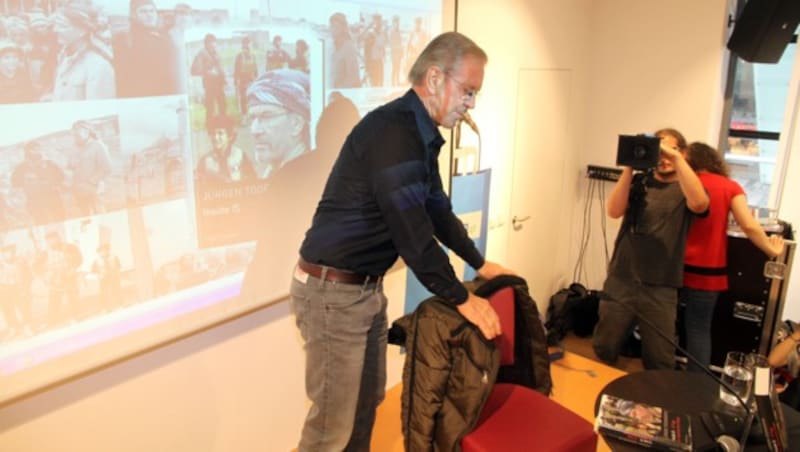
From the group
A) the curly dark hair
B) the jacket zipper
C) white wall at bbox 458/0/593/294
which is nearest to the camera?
the jacket zipper

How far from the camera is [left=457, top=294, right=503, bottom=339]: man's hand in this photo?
1628 mm

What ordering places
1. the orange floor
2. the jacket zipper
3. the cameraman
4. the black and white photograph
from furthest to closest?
1. the cameraman
2. the orange floor
3. the jacket zipper
4. the black and white photograph

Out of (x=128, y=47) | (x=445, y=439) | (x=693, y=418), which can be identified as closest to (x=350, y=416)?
(x=445, y=439)

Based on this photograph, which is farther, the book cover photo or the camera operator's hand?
the camera operator's hand

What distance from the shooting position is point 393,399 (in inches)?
116

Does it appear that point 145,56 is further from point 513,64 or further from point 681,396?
point 513,64

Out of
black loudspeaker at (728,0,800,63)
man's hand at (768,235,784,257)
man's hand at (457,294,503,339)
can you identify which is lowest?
man's hand at (768,235,784,257)

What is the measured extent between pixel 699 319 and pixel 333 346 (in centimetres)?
209

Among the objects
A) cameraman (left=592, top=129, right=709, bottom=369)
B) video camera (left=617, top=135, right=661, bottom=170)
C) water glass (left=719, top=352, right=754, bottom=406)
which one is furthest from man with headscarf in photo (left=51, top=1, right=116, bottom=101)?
cameraman (left=592, top=129, right=709, bottom=369)

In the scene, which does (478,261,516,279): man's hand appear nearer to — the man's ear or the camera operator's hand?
the man's ear

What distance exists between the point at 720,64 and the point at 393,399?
2822mm

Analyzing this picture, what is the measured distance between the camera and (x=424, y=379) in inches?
69.7

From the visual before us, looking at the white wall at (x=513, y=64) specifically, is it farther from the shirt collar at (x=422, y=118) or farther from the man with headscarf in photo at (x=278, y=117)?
the shirt collar at (x=422, y=118)

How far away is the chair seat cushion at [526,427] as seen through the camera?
1.83 meters
